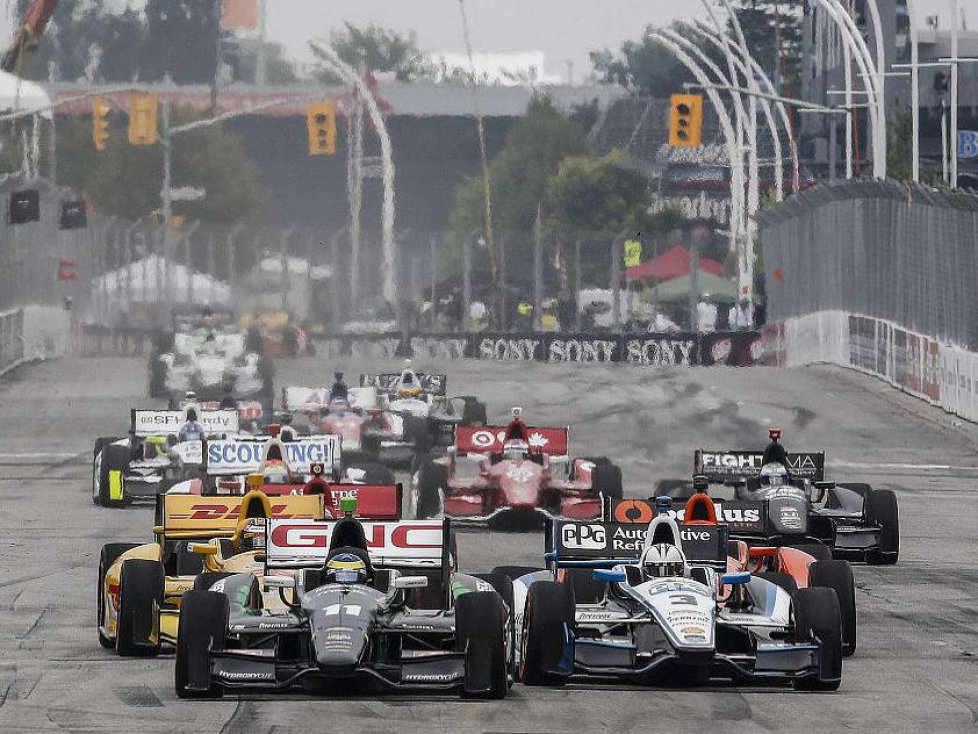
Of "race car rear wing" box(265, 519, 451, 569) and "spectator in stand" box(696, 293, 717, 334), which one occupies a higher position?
"spectator in stand" box(696, 293, 717, 334)

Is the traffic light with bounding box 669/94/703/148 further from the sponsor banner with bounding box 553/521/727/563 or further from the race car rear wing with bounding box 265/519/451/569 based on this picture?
the race car rear wing with bounding box 265/519/451/569

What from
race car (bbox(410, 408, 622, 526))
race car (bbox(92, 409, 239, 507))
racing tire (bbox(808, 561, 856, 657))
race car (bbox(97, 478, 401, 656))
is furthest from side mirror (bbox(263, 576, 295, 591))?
race car (bbox(92, 409, 239, 507))

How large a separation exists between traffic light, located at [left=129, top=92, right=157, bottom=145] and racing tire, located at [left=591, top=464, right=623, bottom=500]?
34792mm

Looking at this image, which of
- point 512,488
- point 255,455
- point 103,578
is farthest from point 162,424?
point 103,578

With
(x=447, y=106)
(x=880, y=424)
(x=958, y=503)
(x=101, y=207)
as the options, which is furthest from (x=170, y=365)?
(x=447, y=106)

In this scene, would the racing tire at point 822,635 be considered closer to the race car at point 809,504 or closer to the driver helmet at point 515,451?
the race car at point 809,504

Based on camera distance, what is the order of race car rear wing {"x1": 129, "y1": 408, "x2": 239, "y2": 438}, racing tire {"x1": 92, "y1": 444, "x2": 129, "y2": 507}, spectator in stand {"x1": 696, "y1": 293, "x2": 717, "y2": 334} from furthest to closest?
spectator in stand {"x1": 696, "y1": 293, "x2": 717, "y2": 334} → race car rear wing {"x1": 129, "y1": 408, "x2": 239, "y2": 438} → racing tire {"x1": 92, "y1": 444, "x2": 129, "y2": 507}

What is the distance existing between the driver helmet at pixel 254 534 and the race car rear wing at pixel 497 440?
28.8ft

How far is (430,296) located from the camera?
217 ft

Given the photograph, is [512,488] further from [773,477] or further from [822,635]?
[822,635]

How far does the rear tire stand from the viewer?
1401 cm

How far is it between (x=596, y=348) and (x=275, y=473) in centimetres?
3554

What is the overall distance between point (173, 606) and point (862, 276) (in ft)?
112

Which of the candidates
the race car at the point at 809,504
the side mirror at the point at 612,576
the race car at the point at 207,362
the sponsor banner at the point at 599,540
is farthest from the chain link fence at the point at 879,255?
the side mirror at the point at 612,576
